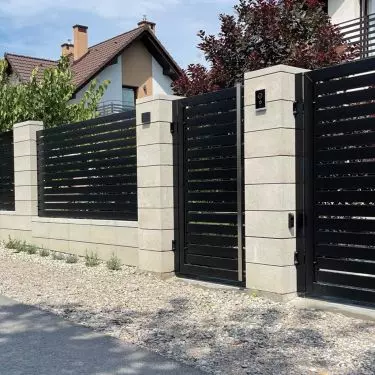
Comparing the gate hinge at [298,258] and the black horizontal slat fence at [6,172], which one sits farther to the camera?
the black horizontal slat fence at [6,172]

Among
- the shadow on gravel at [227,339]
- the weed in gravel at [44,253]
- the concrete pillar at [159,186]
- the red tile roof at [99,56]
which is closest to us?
the shadow on gravel at [227,339]

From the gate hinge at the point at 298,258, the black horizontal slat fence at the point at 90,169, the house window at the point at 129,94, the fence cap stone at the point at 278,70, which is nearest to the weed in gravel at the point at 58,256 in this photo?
the black horizontal slat fence at the point at 90,169

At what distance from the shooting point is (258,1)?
9.15 meters

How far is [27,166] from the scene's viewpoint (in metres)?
11.4

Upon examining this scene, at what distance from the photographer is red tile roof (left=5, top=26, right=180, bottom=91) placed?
24.0 m

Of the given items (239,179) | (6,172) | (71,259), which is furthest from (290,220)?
(6,172)

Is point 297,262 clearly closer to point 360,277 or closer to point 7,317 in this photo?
point 360,277

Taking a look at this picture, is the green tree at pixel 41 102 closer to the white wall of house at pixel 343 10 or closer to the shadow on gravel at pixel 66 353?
the white wall of house at pixel 343 10

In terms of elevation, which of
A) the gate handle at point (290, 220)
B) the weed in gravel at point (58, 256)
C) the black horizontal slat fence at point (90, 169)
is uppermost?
the black horizontal slat fence at point (90, 169)

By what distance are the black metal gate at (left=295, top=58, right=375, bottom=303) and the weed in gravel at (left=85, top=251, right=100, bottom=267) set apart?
414 centimetres

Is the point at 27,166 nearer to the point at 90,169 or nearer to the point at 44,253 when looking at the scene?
the point at 44,253

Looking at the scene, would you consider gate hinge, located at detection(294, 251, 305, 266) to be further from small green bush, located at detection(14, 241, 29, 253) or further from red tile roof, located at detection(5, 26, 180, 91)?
red tile roof, located at detection(5, 26, 180, 91)

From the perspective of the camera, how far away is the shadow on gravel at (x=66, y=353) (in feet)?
14.2

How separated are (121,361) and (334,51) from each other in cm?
620
